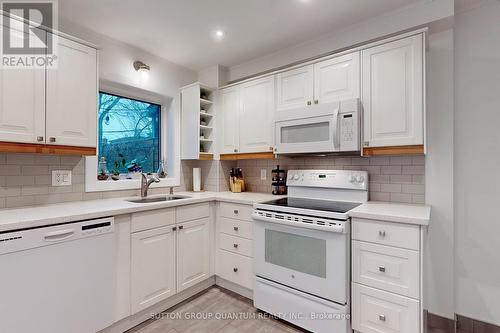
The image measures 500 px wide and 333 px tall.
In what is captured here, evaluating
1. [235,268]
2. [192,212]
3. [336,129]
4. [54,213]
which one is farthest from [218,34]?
[235,268]

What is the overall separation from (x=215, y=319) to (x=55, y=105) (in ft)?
6.79

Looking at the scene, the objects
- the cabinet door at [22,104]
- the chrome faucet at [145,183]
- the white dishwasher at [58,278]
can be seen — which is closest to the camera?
the white dishwasher at [58,278]

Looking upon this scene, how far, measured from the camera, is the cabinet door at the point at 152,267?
6.28 feet

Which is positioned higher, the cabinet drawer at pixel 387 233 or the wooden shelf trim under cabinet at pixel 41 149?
the wooden shelf trim under cabinet at pixel 41 149

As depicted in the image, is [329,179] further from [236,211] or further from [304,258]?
[236,211]

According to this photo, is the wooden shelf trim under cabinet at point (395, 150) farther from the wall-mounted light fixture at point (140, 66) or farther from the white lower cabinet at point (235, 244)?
the wall-mounted light fixture at point (140, 66)

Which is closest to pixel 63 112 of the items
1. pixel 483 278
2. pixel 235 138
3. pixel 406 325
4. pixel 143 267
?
pixel 143 267

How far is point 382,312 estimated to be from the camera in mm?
1596

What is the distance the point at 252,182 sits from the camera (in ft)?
10.3

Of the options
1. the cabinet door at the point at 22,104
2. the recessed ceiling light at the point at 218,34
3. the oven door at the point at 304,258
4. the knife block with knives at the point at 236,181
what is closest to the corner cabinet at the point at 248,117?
the knife block with knives at the point at 236,181

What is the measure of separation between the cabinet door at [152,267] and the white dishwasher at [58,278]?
0.58ft

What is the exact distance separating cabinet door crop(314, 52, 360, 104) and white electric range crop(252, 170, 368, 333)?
27.0 inches

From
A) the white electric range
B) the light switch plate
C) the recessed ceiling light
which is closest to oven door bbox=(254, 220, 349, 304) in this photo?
the white electric range

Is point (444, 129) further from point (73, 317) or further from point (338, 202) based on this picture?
point (73, 317)
